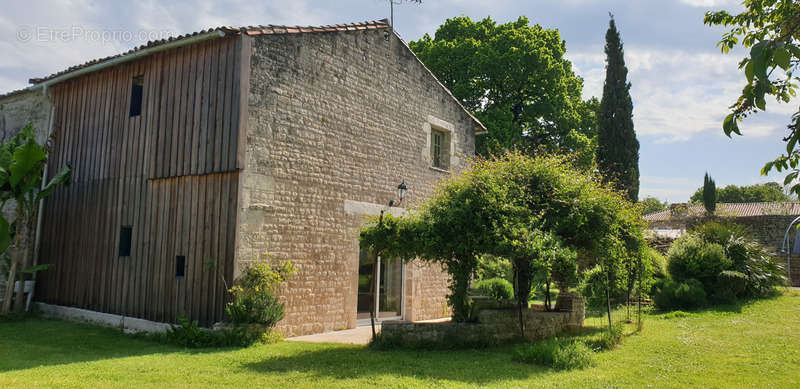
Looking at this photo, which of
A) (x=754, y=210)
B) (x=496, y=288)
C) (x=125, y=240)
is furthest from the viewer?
(x=754, y=210)

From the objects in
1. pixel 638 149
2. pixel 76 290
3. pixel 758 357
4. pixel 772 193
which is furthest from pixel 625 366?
pixel 772 193

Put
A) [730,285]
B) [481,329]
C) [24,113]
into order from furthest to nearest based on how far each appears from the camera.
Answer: [24,113], [730,285], [481,329]

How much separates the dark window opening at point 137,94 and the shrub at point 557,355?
970cm

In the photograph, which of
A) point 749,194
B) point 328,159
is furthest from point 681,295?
point 749,194

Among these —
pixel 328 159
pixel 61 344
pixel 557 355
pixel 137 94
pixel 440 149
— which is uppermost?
pixel 137 94

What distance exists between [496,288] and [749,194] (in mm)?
57134

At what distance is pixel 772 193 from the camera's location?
55.7 m

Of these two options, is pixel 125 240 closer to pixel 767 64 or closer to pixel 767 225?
pixel 767 64

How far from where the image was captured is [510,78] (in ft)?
74.4

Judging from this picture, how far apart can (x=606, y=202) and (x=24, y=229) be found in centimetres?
1330

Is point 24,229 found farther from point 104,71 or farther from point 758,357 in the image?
point 758,357

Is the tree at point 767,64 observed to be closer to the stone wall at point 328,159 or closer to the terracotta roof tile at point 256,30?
the stone wall at point 328,159

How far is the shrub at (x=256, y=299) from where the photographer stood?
9.09 metres

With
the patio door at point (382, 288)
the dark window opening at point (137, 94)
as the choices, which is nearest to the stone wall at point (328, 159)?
the patio door at point (382, 288)
